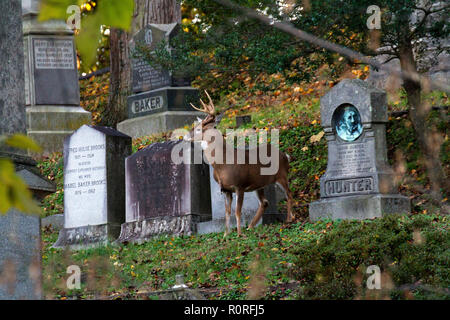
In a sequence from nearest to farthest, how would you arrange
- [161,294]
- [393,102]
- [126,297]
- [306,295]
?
[306,295]
[161,294]
[126,297]
[393,102]

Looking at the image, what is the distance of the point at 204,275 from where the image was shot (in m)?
9.69

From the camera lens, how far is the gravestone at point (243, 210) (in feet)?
41.7

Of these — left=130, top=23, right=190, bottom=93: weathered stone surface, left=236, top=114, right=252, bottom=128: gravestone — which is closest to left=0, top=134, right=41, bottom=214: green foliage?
left=236, top=114, right=252, bottom=128: gravestone

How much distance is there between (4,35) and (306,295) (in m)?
3.72

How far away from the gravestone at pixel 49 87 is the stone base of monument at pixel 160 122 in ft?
3.96

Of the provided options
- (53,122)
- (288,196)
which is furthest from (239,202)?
(53,122)

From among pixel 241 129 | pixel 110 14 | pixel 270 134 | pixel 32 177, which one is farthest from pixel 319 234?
pixel 110 14

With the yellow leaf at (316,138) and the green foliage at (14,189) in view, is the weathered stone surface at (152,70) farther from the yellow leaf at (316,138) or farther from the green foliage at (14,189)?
the green foliage at (14,189)

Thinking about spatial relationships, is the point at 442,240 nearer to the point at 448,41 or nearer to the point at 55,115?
the point at 448,41

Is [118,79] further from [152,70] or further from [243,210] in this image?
[243,210]

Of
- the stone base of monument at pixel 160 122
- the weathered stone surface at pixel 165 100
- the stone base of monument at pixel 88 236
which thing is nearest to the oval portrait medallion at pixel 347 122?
the stone base of monument at pixel 88 236

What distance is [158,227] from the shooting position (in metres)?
13.1

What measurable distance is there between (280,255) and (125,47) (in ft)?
47.9

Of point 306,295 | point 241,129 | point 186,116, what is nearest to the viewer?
point 306,295
